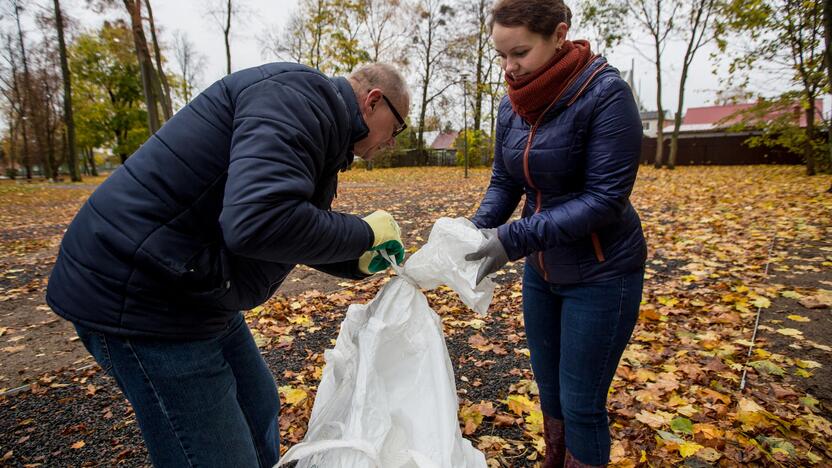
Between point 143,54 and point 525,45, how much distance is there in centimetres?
1438

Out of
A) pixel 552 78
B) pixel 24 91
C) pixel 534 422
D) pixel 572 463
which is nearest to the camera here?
pixel 552 78

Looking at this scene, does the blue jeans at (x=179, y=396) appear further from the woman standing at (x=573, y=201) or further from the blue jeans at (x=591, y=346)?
the blue jeans at (x=591, y=346)

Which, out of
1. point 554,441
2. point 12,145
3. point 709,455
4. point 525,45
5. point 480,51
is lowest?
point 709,455

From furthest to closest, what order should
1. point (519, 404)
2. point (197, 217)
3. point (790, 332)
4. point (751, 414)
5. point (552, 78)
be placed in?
1. point (790, 332)
2. point (519, 404)
3. point (751, 414)
4. point (552, 78)
5. point (197, 217)

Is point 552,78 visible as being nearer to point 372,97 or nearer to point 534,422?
point 372,97

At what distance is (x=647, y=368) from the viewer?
2826 millimetres

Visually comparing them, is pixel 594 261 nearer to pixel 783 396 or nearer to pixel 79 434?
pixel 783 396

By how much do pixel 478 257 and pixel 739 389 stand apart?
7.04ft

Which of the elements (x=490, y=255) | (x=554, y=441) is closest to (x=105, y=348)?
(x=490, y=255)

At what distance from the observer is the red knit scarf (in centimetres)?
133

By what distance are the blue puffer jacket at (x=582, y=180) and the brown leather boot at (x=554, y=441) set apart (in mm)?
704

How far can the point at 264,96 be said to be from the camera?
997 mm

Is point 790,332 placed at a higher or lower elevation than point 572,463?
lower

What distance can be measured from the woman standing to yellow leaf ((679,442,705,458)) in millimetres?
809
